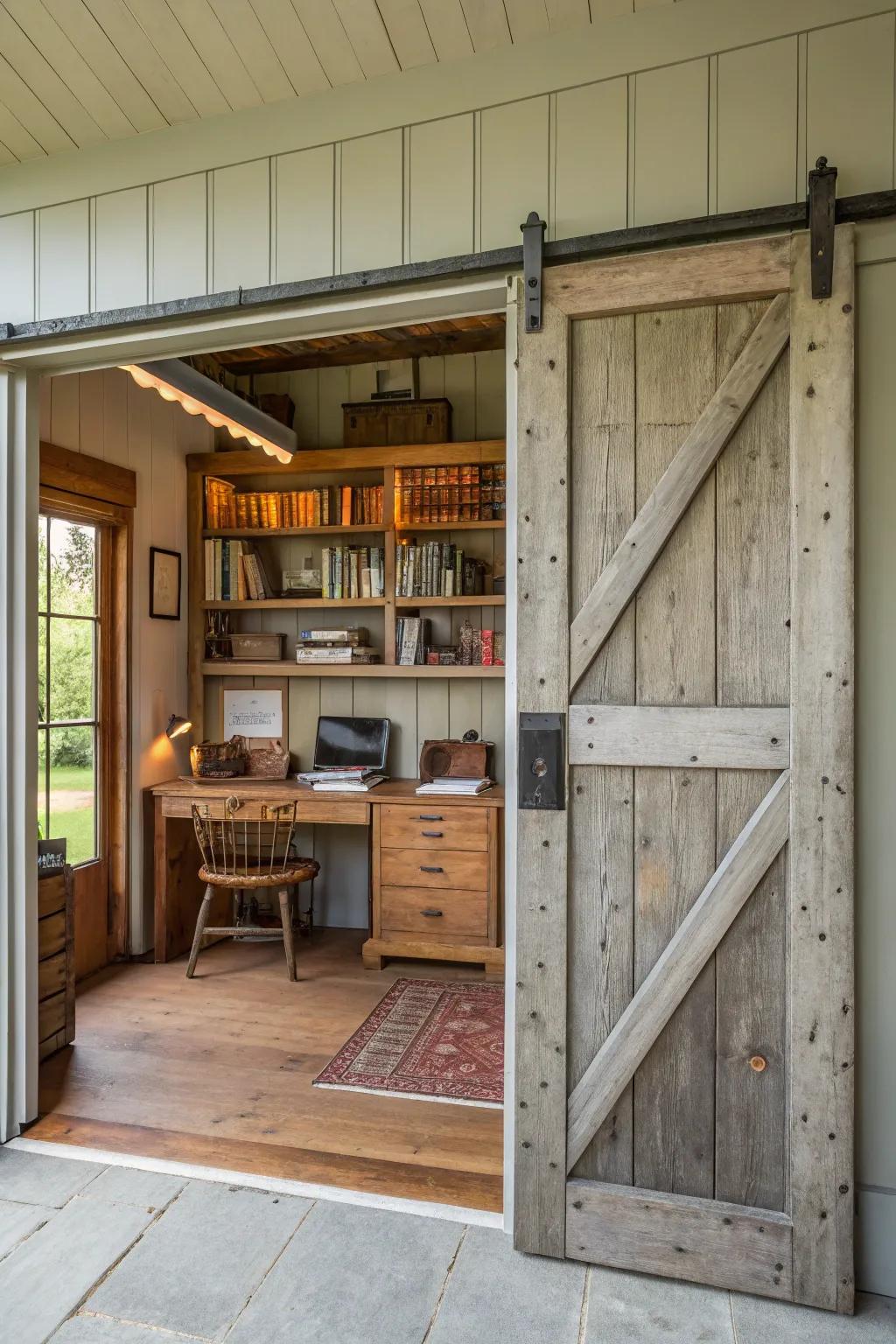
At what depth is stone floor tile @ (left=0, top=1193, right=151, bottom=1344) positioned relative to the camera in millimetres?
1829

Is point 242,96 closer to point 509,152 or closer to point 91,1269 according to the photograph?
point 509,152

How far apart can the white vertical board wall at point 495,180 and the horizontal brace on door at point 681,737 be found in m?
1.13

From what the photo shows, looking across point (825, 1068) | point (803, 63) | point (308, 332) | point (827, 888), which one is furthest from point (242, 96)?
point (825, 1068)

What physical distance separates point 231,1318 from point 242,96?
9.68 ft

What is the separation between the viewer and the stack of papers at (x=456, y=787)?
3.98 meters

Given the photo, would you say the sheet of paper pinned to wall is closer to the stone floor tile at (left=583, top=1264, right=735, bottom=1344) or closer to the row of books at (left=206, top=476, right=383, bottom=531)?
the row of books at (left=206, top=476, right=383, bottom=531)

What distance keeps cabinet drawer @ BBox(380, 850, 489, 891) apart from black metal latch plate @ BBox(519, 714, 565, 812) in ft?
6.25

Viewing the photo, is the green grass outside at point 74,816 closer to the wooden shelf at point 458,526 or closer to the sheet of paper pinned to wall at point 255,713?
the sheet of paper pinned to wall at point 255,713

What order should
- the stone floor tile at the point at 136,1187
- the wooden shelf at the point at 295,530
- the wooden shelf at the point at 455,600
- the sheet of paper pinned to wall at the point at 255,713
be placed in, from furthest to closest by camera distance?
the sheet of paper pinned to wall at the point at 255,713 → the wooden shelf at the point at 295,530 → the wooden shelf at the point at 455,600 → the stone floor tile at the point at 136,1187

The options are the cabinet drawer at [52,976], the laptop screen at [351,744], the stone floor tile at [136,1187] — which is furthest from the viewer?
the laptop screen at [351,744]

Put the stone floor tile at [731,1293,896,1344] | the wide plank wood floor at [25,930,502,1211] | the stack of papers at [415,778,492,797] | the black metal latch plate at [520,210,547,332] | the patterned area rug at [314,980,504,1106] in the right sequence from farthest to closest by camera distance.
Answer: the stack of papers at [415,778,492,797]
the patterned area rug at [314,980,504,1106]
the wide plank wood floor at [25,930,502,1211]
the black metal latch plate at [520,210,547,332]
the stone floor tile at [731,1293,896,1344]

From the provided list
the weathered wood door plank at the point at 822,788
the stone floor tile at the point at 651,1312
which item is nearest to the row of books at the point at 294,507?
the weathered wood door plank at the point at 822,788

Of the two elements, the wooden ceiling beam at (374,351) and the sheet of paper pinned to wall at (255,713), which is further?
the sheet of paper pinned to wall at (255,713)

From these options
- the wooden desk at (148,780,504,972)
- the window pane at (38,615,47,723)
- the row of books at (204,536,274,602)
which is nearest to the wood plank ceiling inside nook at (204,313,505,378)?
the row of books at (204,536,274,602)
